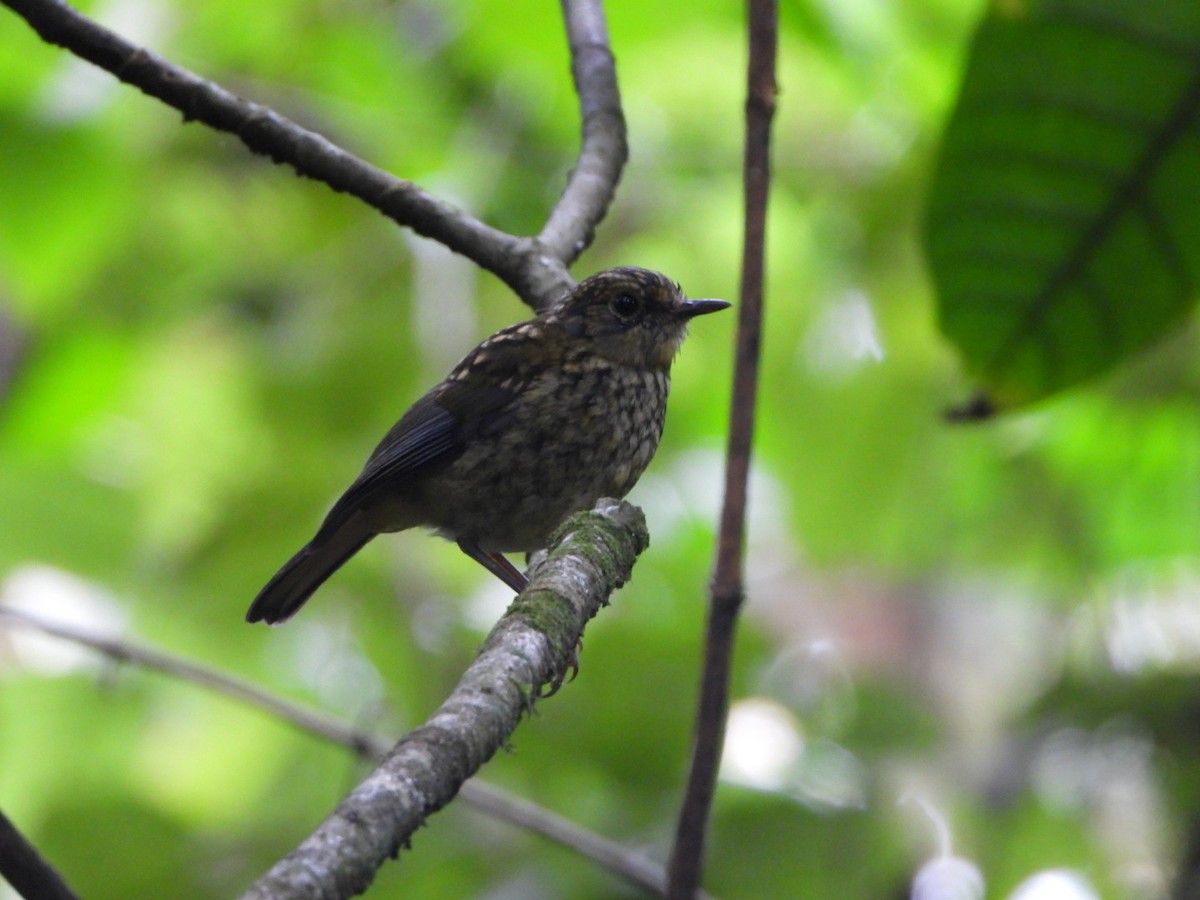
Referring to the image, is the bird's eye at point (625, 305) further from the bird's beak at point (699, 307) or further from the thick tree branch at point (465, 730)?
the thick tree branch at point (465, 730)

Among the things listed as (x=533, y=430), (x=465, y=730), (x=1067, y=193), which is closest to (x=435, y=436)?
(x=533, y=430)

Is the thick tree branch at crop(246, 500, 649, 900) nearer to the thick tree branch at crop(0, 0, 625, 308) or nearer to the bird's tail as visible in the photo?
Answer: the thick tree branch at crop(0, 0, 625, 308)

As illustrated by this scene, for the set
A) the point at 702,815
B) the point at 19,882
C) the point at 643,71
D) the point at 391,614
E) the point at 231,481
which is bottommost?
the point at 19,882

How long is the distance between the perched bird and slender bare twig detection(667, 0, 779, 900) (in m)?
0.74

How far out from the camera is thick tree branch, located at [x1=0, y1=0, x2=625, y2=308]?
2.36m

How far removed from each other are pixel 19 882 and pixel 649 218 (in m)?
4.50

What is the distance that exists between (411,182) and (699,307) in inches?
42.1

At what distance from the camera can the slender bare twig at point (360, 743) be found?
3254mm

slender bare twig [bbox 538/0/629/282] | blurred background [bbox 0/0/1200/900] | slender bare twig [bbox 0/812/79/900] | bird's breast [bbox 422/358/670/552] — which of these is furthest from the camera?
blurred background [bbox 0/0/1200/900]

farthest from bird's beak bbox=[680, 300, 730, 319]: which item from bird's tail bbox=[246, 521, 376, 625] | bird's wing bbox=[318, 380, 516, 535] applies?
bird's tail bbox=[246, 521, 376, 625]

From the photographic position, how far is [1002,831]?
4.44m

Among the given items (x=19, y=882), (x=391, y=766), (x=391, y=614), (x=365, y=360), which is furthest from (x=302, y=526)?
(x=391, y=766)

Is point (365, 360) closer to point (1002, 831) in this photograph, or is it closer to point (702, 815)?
point (1002, 831)

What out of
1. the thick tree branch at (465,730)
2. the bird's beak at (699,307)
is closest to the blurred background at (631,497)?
the bird's beak at (699,307)
